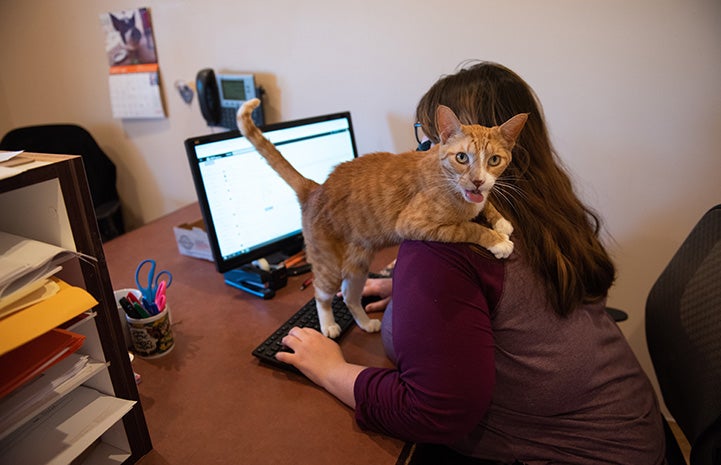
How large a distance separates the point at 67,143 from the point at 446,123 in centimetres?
219

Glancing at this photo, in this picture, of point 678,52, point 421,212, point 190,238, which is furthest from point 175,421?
point 678,52

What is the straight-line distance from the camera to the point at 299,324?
105cm

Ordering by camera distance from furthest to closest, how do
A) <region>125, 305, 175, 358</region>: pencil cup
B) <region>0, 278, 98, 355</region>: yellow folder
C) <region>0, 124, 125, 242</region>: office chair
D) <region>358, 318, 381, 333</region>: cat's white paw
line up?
1. <region>0, 124, 125, 242</region>: office chair
2. <region>358, 318, 381, 333</region>: cat's white paw
3. <region>125, 305, 175, 358</region>: pencil cup
4. <region>0, 278, 98, 355</region>: yellow folder

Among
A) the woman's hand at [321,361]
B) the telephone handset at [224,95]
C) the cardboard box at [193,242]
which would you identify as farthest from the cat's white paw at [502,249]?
the telephone handset at [224,95]

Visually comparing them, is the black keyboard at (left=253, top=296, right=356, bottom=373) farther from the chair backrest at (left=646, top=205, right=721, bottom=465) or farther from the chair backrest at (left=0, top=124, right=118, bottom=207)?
the chair backrest at (left=0, top=124, right=118, bottom=207)

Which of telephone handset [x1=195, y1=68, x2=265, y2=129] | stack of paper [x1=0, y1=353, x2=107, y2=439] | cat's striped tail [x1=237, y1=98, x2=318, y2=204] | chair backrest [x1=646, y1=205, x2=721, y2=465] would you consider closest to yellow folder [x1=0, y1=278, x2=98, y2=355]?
stack of paper [x1=0, y1=353, x2=107, y2=439]

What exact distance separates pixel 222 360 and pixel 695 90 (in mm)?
1408

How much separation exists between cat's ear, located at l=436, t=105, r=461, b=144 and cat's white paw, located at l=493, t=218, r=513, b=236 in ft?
0.60

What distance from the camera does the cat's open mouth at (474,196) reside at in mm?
776

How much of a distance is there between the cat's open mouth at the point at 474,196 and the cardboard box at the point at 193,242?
2.90 ft

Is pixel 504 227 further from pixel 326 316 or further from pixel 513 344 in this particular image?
pixel 326 316

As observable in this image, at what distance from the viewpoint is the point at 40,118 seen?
99.1 inches

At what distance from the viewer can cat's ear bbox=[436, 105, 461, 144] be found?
29.4 inches

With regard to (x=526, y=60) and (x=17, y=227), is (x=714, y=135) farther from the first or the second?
(x=17, y=227)
